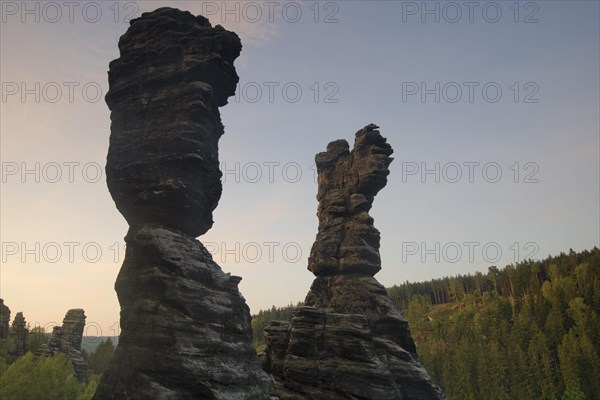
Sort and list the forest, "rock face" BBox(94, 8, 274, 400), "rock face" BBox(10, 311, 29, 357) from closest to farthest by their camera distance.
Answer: "rock face" BBox(94, 8, 274, 400) → the forest → "rock face" BBox(10, 311, 29, 357)

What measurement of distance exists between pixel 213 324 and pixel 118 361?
5529 mm

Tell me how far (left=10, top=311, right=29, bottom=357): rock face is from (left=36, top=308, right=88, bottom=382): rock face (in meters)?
11.7

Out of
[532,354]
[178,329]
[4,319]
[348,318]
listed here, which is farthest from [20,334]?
[532,354]

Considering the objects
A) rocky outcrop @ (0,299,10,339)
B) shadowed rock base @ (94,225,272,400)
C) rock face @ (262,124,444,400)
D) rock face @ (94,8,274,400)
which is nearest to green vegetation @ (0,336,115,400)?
rocky outcrop @ (0,299,10,339)

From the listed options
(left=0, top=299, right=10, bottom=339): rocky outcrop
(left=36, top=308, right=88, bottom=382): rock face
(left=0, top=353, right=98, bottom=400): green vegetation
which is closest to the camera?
(left=0, top=353, right=98, bottom=400): green vegetation

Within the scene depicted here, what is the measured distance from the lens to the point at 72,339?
331 ft

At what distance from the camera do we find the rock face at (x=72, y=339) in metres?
98.2

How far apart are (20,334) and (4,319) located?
18.8 ft

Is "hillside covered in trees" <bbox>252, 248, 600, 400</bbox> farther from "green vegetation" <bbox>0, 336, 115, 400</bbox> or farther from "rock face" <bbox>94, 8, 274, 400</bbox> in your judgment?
"rock face" <bbox>94, 8, 274, 400</bbox>

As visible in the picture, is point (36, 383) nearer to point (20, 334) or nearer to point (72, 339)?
point (72, 339)

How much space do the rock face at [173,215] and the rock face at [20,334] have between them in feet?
338

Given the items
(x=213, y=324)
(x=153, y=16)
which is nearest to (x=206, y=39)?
(x=153, y=16)

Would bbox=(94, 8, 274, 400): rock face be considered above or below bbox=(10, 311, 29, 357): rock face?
above

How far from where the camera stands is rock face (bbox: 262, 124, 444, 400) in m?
37.6
